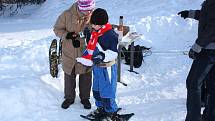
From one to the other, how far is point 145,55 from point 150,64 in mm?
344

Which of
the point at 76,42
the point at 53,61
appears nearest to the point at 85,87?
the point at 76,42

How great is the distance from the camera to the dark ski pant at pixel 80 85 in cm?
663

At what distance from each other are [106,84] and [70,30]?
987 mm

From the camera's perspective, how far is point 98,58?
18.8ft

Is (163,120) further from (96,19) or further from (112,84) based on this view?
(96,19)

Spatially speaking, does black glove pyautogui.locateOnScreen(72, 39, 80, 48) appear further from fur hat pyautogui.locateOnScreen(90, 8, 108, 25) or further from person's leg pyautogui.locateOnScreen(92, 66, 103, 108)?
fur hat pyautogui.locateOnScreen(90, 8, 108, 25)

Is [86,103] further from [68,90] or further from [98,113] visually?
[98,113]

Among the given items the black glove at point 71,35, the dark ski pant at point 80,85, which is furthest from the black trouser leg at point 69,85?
the black glove at point 71,35

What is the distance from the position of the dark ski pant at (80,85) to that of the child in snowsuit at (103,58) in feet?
1.75

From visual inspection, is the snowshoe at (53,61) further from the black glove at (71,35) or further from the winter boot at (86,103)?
the black glove at (71,35)

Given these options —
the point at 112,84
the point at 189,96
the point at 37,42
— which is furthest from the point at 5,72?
the point at 189,96

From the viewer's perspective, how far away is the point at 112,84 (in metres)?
6.00

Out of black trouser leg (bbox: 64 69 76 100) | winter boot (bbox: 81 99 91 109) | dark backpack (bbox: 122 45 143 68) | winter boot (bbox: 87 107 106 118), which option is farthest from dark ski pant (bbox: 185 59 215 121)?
dark backpack (bbox: 122 45 143 68)

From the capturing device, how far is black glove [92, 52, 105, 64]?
5.74 meters
